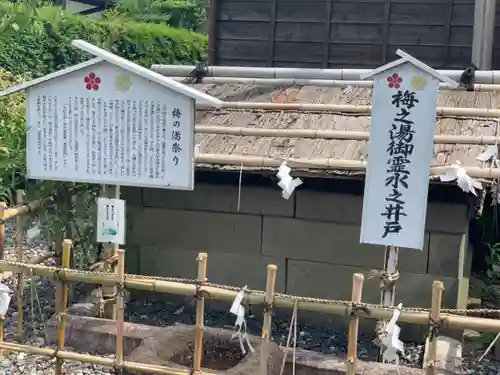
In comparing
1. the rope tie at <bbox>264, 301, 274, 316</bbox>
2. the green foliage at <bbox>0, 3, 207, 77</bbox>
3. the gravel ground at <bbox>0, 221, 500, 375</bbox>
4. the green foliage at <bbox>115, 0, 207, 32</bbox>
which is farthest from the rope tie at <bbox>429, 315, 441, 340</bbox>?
the green foliage at <bbox>115, 0, 207, 32</bbox>

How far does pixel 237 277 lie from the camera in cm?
659

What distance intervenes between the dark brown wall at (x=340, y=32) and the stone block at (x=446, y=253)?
295 centimetres

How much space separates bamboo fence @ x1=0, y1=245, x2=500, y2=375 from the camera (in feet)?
13.4

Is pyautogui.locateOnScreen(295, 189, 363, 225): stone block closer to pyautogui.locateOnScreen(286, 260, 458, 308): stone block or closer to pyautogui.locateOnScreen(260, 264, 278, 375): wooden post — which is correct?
pyautogui.locateOnScreen(286, 260, 458, 308): stone block

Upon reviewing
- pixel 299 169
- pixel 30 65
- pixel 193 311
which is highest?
pixel 30 65

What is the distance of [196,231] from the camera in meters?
6.69

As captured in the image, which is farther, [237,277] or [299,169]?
[237,277]

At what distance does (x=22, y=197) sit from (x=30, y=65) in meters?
7.55

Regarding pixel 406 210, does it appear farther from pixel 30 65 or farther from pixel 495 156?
pixel 30 65

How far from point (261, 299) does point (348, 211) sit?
206cm

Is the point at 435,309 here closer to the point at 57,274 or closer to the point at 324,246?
the point at 324,246

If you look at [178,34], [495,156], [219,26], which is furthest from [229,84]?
[178,34]

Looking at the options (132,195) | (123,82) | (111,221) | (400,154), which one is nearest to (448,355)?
(400,154)

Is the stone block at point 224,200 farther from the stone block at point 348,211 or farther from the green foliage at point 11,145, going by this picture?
the green foliage at point 11,145
